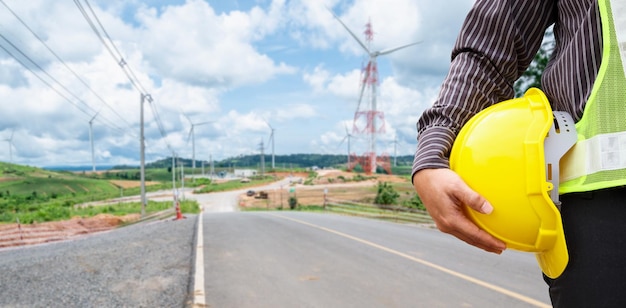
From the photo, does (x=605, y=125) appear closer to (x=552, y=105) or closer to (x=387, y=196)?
(x=552, y=105)

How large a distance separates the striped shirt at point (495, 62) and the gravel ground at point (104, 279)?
14.9ft

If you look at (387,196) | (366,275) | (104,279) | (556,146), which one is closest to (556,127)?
(556,146)

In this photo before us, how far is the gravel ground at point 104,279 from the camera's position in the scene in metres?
5.38

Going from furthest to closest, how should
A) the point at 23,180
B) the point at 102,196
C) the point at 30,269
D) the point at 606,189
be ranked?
the point at 102,196, the point at 23,180, the point at 30,269, the point at 606,189

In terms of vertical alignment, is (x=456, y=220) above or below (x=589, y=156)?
below

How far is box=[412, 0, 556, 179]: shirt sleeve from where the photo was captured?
132 cm

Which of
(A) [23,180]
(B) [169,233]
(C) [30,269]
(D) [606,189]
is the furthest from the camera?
(A) [23,180]

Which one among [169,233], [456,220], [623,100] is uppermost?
[623,100]

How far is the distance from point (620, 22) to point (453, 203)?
0.54 metres

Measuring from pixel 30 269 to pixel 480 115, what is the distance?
8.44 metres

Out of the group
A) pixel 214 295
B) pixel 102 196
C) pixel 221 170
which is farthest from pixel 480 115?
pixel 221 170

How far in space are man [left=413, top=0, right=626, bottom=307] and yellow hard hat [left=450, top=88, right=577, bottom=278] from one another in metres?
0.03

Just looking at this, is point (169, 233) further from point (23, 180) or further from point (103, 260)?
point (23, 180)

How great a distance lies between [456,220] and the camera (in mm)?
1191
